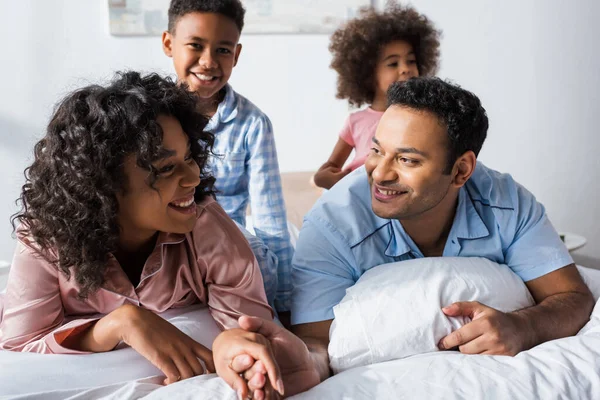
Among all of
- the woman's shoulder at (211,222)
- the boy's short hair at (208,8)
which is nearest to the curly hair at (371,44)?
the boy's short hair at (208,8)

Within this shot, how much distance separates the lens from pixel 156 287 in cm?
130

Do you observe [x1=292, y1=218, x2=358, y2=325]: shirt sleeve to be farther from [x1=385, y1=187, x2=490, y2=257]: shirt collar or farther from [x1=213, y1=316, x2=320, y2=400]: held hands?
[x1=213, y1=316, x2=320, y2=400]: held hands

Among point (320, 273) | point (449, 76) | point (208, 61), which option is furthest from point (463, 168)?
point (449, 76)

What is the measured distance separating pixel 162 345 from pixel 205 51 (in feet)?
3.56

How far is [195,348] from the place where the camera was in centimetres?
118

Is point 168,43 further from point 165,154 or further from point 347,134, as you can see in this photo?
point 165,154

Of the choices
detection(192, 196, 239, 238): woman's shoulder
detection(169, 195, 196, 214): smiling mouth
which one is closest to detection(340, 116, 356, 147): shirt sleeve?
detection(192, 196, 239, 238): woman's shoulder

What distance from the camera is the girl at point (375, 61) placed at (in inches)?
103

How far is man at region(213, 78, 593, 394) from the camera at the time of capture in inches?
55.6

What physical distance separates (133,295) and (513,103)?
2.54 m

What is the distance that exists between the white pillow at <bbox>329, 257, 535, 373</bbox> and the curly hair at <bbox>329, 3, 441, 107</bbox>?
1.49 meters

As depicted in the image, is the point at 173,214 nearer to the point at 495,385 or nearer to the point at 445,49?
the point at 495,385

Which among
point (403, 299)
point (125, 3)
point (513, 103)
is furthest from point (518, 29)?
point (403, 299)

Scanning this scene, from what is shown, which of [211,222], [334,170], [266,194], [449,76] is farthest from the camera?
[449,76]
